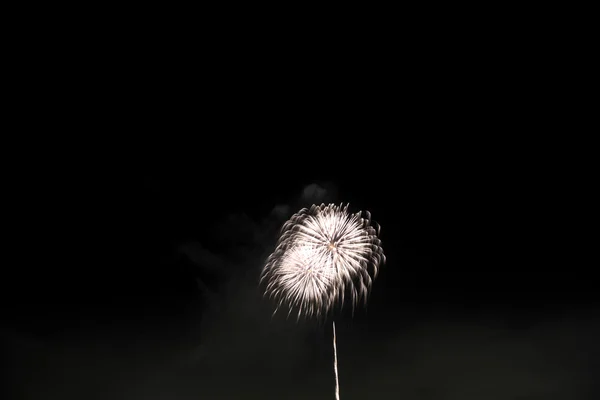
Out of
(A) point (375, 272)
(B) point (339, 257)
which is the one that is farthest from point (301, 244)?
(A) point (375, 272)

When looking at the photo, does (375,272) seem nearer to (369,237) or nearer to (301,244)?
(369,237)

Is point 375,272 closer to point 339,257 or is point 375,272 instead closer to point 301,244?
point 339,257

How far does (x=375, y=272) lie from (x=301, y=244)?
19.7ft

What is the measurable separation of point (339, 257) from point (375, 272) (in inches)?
117

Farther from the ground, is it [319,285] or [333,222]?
[333,222]

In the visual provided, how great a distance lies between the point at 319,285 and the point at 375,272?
4412 millimetres

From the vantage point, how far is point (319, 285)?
37.0m

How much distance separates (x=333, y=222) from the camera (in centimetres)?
3831

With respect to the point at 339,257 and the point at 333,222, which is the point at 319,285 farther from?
the point at 333,222

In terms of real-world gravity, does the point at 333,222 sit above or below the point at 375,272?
above

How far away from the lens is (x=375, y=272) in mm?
37750

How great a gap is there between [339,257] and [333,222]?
273 cm

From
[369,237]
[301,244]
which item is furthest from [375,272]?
[301,244]

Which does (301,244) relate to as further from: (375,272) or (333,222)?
(375,272)
